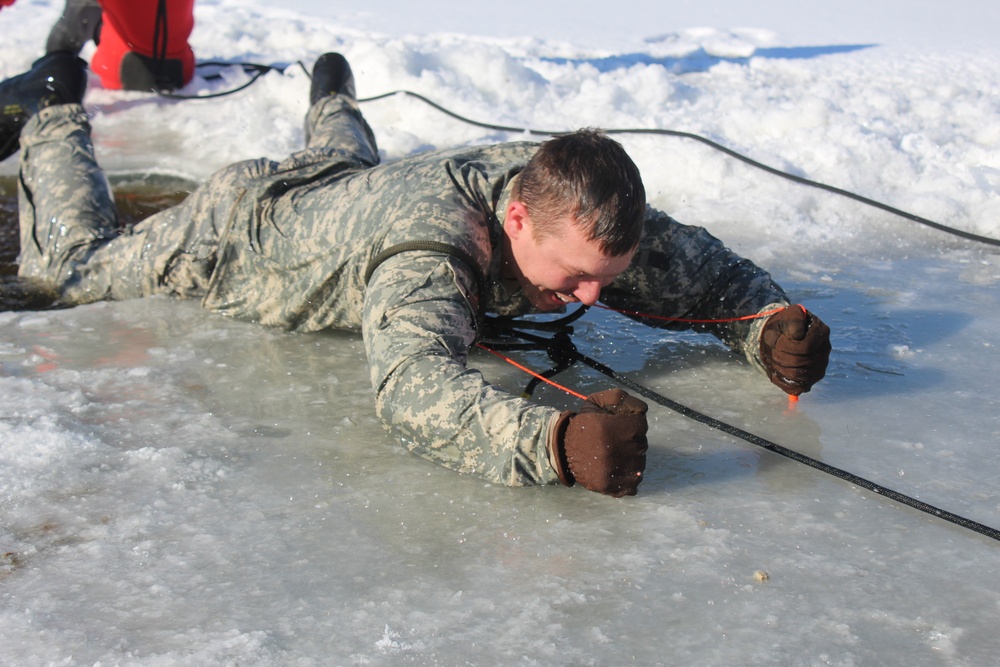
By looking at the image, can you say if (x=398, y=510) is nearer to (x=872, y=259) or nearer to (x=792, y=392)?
(x=792, y=392)

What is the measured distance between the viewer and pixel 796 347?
260 cm

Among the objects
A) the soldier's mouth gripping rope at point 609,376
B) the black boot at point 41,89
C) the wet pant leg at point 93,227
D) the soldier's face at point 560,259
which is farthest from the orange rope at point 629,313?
the black boot at point 41,89

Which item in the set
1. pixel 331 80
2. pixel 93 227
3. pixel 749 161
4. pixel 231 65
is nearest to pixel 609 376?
pixel 93 227

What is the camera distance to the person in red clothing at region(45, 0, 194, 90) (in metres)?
5.79

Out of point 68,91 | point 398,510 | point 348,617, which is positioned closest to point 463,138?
point 68,91

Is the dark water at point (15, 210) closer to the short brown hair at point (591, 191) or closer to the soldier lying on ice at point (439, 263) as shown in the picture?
the soldier lying on ice at point (439, 263)

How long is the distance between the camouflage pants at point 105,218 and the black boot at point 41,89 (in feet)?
Answer: 0.31

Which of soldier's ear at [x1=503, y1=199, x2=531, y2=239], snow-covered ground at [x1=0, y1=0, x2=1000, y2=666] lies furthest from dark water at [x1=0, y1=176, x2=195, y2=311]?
soldier's ear at [x1=503, y1=199, x2=531, y2=239]

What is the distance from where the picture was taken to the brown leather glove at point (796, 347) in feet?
8.48

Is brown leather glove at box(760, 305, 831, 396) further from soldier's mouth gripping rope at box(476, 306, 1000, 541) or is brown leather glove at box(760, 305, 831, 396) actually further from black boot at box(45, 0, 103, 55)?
black boot at box(45, 0, 103, 55)

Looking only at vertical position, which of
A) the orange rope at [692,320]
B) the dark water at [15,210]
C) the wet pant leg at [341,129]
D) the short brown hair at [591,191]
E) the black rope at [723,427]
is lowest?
the dark water at [15,210]

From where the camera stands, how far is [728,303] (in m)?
2.99

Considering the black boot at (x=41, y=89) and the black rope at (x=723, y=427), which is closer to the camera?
the black rope at (x=723, y=427)

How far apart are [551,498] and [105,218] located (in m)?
2.28
